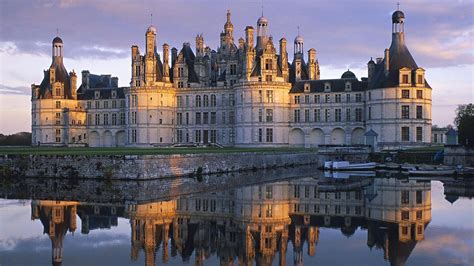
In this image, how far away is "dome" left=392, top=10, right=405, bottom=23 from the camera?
188ft

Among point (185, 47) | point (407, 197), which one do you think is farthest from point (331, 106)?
point (407, 197)

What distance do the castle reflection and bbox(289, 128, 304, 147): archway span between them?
116 ft

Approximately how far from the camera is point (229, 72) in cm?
6469

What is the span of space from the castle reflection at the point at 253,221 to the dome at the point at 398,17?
3441cm

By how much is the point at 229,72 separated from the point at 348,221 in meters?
47.9

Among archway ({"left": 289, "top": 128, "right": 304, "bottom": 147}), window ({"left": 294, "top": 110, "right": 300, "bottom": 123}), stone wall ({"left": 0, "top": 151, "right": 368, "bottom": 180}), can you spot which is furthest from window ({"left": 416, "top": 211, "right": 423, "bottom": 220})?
archway ({"left": 289, "top": 128, "right": 304, "bottom": 147})

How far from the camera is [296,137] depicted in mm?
62906

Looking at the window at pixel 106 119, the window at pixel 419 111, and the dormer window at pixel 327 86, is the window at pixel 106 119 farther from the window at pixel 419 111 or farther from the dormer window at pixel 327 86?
the window at pixel 419 111

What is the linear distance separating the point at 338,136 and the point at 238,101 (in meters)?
11.5

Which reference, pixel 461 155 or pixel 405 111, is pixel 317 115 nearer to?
pixel 405 111

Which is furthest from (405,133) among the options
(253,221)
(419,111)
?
(253,221)

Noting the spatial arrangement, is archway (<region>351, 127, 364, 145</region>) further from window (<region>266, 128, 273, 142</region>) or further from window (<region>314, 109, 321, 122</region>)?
window (<region>266, 128, 273, 142</region>)

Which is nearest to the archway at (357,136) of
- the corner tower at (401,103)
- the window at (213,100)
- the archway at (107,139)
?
the corner tower at (401,103)

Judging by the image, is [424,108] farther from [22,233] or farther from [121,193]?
[22,233]
